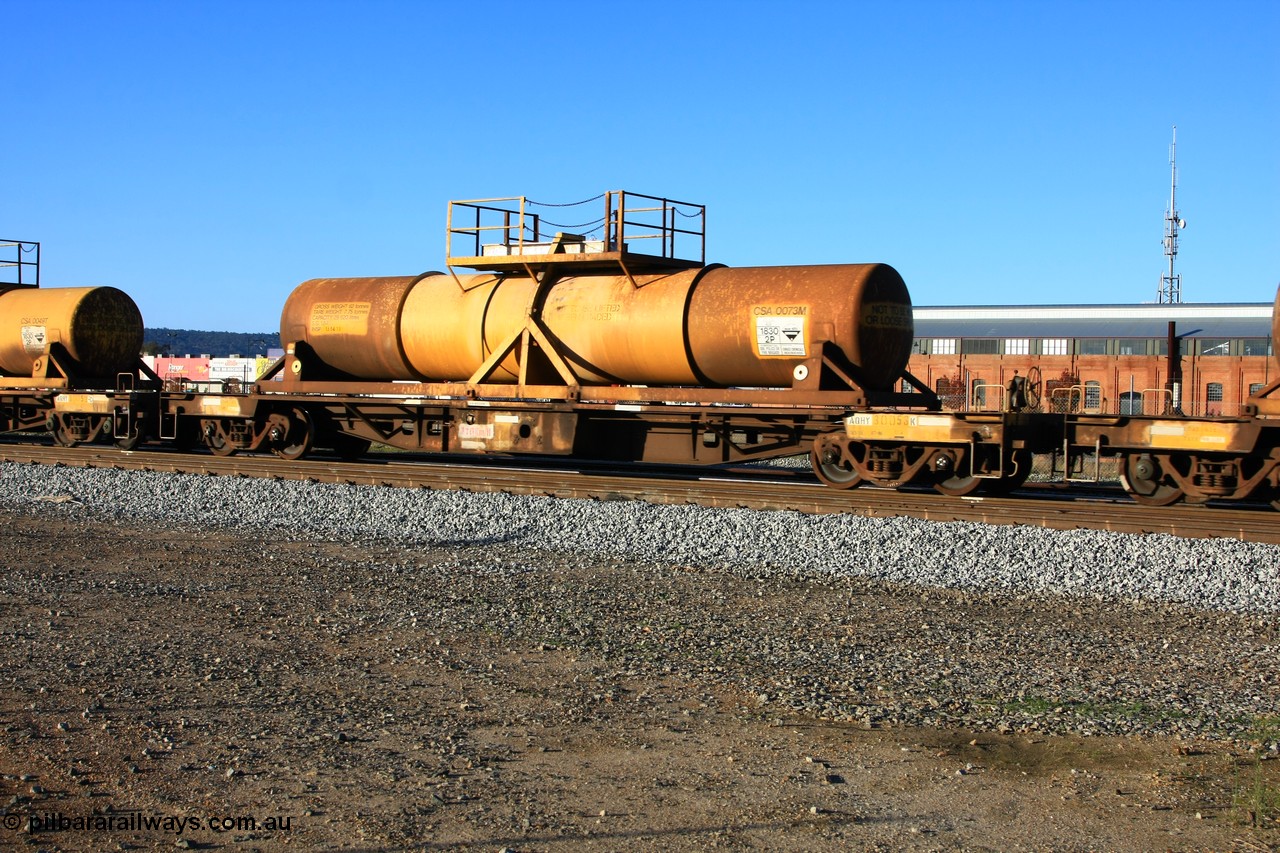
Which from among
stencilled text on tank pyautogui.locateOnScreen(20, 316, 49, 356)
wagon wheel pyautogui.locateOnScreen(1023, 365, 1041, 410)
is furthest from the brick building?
stencilled text on tank pyautogui.locateOnScreen(20, 316, 49, 356)

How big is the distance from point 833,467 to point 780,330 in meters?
1.94

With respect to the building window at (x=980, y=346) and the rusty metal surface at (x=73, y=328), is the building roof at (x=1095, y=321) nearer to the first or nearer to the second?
the building window at (x=980, y=346)

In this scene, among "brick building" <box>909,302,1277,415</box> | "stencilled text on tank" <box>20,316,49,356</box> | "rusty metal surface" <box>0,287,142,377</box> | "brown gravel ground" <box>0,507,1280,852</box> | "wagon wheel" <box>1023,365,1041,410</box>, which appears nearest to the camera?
"brown gravel ground" <box>0,507,1280,852</box>

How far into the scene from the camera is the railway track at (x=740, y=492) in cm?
1265

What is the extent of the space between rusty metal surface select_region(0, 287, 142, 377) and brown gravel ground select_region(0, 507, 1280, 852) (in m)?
15.8

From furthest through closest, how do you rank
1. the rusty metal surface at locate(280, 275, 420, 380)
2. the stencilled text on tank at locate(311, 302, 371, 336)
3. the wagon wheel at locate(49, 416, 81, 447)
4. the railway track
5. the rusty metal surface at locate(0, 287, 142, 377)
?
the rusty metal surface at locate(0, 287, 142, 377) → the wagon wheel at locate(49, 416, 81, 447) → the stencilled text on tank at locate(311, 302, 371, 336) → the rusty metal surface at locate(280, 275, 420, 380) → the railway track

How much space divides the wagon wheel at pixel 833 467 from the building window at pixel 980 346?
48576mm

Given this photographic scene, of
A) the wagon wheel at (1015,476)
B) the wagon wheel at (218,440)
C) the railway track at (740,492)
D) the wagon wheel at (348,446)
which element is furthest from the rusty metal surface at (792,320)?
the wagon wheel at (218,440)

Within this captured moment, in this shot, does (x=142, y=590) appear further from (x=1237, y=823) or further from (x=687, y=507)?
(x=1237, y=823)

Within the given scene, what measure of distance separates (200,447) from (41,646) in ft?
60.0

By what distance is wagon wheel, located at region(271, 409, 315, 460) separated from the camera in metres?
19.9

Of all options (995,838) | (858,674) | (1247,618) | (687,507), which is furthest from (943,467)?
(995,838)

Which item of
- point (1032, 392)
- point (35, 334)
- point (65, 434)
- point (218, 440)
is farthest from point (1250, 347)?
point (35, 334)

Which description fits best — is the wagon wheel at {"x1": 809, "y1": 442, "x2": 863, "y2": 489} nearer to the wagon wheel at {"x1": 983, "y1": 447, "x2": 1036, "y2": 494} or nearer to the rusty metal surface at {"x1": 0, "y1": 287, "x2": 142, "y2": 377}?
the wagon wheel at {"x1": 983, "y1": 447, "x2": 1036, "y2": 494}
